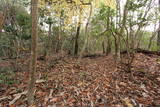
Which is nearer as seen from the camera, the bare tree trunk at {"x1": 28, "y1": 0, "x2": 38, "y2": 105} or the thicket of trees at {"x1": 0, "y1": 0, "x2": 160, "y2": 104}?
the bare tree trunk at {"x1": 28, "y1": 0, "x2": 38, "y2": 105}

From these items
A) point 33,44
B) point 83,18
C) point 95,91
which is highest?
point 83,18

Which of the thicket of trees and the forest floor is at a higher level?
the thicket of trees

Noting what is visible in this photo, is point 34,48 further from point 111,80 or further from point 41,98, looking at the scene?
point 111,80

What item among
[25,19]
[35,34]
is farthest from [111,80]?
[25,19]

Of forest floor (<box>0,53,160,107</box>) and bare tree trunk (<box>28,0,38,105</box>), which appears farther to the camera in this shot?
forest floor (<box>0,53,160,107</box>)

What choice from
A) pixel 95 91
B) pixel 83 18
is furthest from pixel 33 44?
pixel 83 18

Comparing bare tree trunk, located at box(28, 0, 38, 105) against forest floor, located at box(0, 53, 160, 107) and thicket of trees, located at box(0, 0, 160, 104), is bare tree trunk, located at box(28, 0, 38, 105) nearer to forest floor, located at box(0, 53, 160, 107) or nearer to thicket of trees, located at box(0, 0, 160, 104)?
thicket of trees, located at box(0, 0, 160, 104)

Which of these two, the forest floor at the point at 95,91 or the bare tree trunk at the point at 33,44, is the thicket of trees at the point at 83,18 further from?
the forest floor at the point at 95,91

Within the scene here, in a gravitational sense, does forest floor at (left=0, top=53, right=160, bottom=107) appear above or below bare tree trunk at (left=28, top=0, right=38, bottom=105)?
below

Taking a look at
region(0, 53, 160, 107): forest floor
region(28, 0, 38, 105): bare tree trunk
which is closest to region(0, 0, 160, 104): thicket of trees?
region(28, 0, 38, 105): bare tree trunk

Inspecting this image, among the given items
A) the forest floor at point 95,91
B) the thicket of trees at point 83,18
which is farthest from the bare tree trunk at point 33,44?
the forest floor at point 95,91

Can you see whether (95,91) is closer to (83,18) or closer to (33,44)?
(33,44)

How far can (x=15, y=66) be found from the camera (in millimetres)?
6512

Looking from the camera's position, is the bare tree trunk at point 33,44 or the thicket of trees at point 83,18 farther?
the thicket of trees at point 83,18
